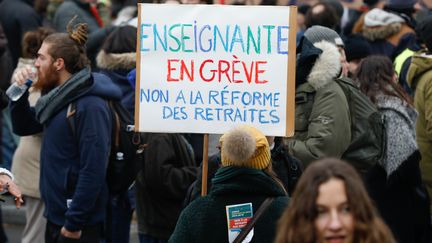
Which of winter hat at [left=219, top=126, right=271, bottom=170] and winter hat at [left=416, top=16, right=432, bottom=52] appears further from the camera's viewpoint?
winter hat at [left=416, top=16, right=432, bottom=52]

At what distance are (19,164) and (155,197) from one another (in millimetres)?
1121

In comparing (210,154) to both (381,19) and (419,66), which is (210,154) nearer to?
(419,66)

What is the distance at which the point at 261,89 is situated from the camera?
6449 mm

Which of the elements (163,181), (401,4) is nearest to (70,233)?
(163,181)

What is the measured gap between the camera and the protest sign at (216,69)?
6.45 metres

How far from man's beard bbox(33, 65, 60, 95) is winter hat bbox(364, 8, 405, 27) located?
453 centimetres

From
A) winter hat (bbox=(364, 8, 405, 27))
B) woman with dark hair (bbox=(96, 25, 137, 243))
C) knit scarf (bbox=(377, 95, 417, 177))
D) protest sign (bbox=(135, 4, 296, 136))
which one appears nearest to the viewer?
protest sign (bbox=(135, 4, 296, 136))

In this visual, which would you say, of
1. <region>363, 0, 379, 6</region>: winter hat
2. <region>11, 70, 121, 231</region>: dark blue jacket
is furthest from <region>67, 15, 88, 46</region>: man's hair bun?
<region>363, 0, 379, 6</region>: winter hat

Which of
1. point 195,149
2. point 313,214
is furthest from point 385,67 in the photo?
point 313,214

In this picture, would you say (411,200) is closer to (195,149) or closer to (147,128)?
(195,149)

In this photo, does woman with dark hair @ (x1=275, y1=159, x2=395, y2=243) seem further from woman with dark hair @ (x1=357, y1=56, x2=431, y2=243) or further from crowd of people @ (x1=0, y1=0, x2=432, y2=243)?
woman with dark hair @ (x1=357, y1=56, x2=431, y2=243)

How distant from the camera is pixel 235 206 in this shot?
213 inches

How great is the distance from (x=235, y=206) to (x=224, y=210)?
0.18 ft

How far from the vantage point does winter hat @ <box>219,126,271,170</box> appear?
5492 millimetres
